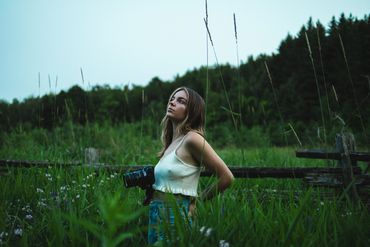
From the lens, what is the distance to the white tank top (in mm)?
2035

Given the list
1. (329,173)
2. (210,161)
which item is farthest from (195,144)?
(329,173)

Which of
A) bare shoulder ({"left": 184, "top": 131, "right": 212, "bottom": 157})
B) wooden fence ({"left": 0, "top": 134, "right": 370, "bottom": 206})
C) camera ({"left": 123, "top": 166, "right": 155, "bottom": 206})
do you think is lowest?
wooden fence ({"left": 0, "top": 134, "right": 370, "bottom": 206})

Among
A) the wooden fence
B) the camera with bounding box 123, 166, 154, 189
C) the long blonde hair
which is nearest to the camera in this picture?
the camera with bounding box 123, 166, 154, 189

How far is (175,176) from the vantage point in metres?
2.04

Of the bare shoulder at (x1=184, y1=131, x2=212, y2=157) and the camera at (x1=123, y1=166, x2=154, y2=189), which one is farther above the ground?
the bare shoulder at (x1=184, y1=131, x2=212, y2=157)

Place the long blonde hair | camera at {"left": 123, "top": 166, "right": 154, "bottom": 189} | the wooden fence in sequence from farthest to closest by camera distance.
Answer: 1. the wooden fence
2. the long blonde hair
3. camera at {"left": 123, "top": 166, "right": 154, "bottom": 189}

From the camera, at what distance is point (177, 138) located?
2320mm

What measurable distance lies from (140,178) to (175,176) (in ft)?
0.79

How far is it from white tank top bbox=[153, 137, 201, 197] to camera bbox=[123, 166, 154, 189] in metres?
0.06

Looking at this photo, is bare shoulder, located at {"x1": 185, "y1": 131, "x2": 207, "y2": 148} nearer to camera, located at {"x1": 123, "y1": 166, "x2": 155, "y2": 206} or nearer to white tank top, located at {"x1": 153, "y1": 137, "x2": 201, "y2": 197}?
white tank top, located at {"x1": 153, "y1": 137, "x2": 201, "y2": 197}

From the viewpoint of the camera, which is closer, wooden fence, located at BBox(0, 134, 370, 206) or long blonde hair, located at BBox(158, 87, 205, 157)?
long blonde hair, located at BBox(158, 87, 205, 157)

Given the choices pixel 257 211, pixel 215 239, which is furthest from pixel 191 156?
pixel 215 239

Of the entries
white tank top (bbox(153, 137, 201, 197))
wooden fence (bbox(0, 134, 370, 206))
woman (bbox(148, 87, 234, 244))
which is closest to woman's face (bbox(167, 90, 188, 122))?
woman (bbox(148, 87, 234, 244))

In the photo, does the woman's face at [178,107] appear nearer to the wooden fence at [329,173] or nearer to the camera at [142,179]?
the camera at [142,179]
